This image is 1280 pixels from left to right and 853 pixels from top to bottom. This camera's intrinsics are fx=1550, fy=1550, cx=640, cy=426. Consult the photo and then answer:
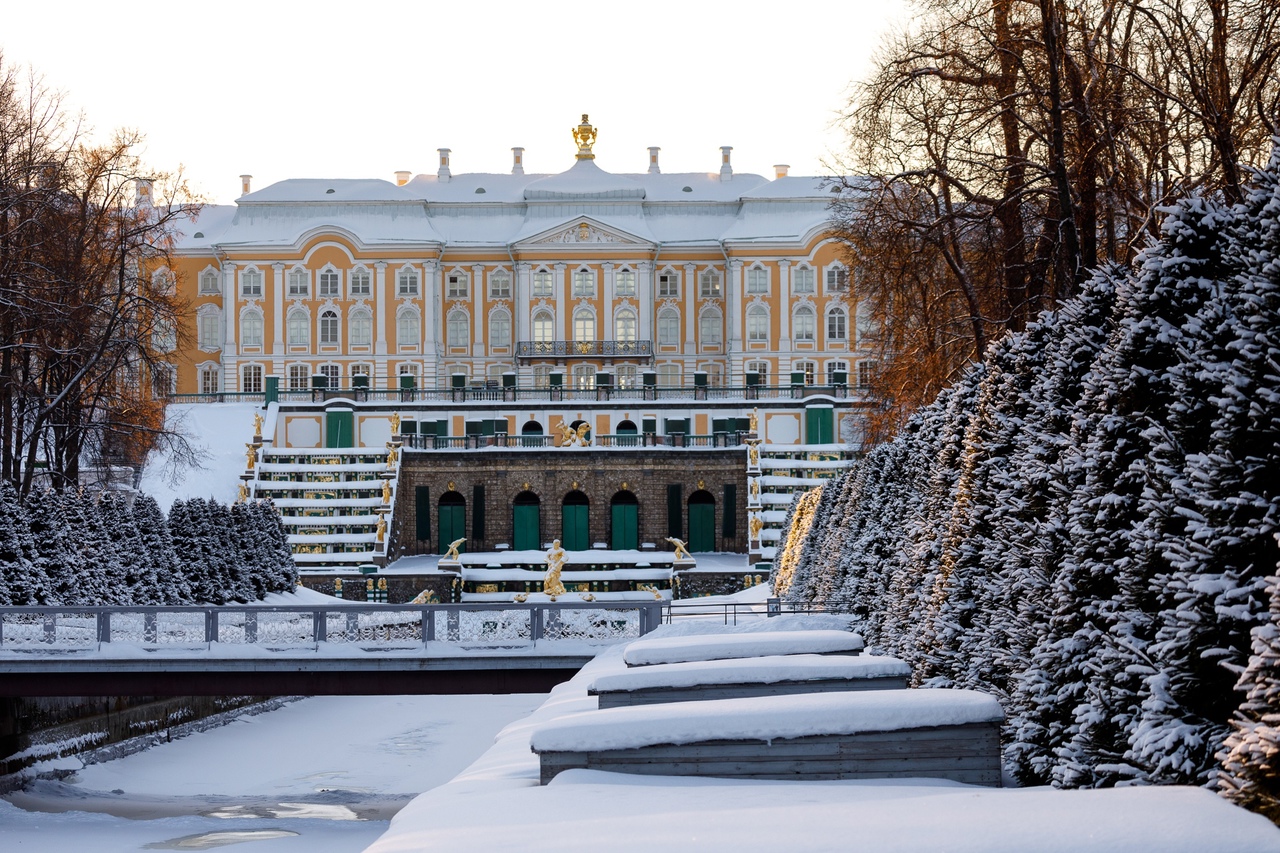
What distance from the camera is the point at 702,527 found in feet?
167

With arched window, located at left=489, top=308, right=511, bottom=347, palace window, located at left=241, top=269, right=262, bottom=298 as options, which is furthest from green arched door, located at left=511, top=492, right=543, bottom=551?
palace window, located at left=241, top=269, right=262, bottom=298

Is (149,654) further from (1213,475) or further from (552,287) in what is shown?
(552,287)

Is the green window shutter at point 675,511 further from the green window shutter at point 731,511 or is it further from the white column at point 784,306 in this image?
the white column at point 784,306

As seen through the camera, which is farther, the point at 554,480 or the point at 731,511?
the point at 554,480

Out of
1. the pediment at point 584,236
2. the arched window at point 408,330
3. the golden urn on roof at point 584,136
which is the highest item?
the golden urn on roof at point 584,136

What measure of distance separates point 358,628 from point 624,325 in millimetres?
51482

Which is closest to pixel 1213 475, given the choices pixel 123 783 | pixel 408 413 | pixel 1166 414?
pixel 1166 414

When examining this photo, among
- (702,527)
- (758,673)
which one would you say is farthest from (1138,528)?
(702,527)

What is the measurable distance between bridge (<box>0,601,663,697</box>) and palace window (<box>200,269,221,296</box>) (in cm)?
5444

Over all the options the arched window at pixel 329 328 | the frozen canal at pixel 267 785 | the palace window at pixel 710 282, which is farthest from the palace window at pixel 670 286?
the frozen canal at pixel 267 785

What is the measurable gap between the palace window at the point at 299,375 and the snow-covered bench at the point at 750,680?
202 feet

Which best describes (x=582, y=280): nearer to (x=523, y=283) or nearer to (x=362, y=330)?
(x=523, y=283)

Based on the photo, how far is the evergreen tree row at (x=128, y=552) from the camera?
78.2ft

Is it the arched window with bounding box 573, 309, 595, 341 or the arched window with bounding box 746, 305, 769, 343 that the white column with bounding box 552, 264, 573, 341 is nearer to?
the arched window with bounding box 573, 309, 595, 341
